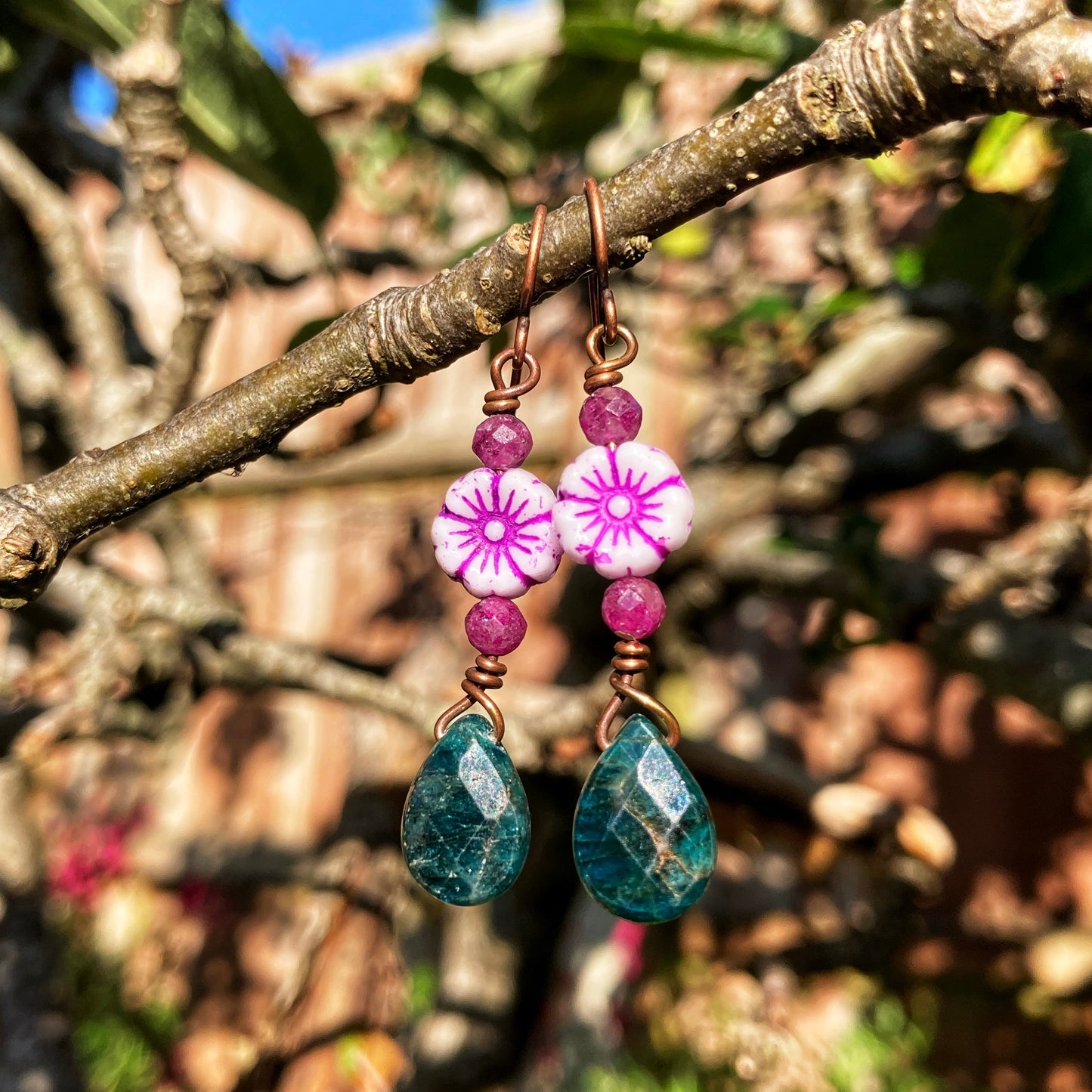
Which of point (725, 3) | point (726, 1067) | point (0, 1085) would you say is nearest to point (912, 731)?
point (726, 1067)

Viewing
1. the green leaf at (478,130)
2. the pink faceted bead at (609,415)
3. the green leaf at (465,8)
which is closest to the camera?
the pink faceted bead at (609,415)

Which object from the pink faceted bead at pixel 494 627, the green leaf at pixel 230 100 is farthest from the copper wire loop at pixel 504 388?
the green leaf at pixel 230 100

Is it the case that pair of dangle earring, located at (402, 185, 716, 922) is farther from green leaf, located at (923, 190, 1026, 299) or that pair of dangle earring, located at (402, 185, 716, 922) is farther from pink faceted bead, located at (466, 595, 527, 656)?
green leaf, located at (923, 190, 1026, 299)

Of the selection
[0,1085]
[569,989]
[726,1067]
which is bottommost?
[726,1067]

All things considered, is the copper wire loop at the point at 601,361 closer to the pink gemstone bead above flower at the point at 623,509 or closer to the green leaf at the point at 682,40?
the pink gemstone bead above flower at the point at 623,509

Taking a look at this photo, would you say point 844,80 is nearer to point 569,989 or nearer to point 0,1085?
→ point 0,1085

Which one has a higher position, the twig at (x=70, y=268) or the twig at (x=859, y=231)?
the twig at (x=70, y=268)

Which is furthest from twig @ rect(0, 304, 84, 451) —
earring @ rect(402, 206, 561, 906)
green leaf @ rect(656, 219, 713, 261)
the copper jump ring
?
green leaf @ rect(656, 219, 713, 261)

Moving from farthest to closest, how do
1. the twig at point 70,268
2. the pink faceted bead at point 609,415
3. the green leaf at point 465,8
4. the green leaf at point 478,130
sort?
the green leaf at point 465,8 < the green leaf at point 478,130 < the twig at point 70,268 < the pink faceted bead at point 609,415

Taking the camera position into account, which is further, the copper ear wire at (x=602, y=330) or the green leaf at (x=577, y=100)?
the green leaf at (x=577, y=100)
